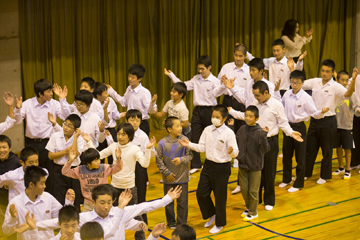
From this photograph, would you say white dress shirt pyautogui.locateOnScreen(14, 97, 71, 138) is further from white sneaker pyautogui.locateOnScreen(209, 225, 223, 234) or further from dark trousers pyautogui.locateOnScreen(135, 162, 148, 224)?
white sneaker pyautogui.locateOnScreen(209, 225, 223, 234)

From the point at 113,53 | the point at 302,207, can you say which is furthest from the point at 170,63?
the point at 302,207

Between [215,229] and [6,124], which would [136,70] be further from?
[215,229]

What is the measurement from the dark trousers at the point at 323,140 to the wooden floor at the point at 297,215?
26 cm

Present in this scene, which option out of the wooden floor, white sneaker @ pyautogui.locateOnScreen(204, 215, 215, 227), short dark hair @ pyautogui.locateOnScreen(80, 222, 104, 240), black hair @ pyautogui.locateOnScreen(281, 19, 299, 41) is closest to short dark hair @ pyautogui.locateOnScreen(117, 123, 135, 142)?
the wooden floor

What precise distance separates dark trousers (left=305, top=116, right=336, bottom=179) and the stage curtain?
4.21 m

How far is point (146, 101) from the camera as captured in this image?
6527 mm

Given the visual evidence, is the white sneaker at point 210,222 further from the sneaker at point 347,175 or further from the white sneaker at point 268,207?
the sneaker at point 347,175

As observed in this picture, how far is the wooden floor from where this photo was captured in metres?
5.14

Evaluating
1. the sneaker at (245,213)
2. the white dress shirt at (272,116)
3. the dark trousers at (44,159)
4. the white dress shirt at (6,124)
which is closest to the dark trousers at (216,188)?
the sneaker at (245,213)

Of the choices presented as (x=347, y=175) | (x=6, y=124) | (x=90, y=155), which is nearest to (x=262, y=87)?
(x=347, y=175)

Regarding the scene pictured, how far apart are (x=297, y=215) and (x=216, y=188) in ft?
3.86

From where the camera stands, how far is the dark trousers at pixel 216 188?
16.9 ft

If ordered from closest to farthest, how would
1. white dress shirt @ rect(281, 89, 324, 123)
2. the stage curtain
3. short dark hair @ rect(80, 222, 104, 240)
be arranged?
short dark hair @ rect(80, 222, 104, 240) → white dress shirt @ rect(281, 89, 324, 123) → the stage curtain

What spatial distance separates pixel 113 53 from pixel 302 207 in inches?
207
